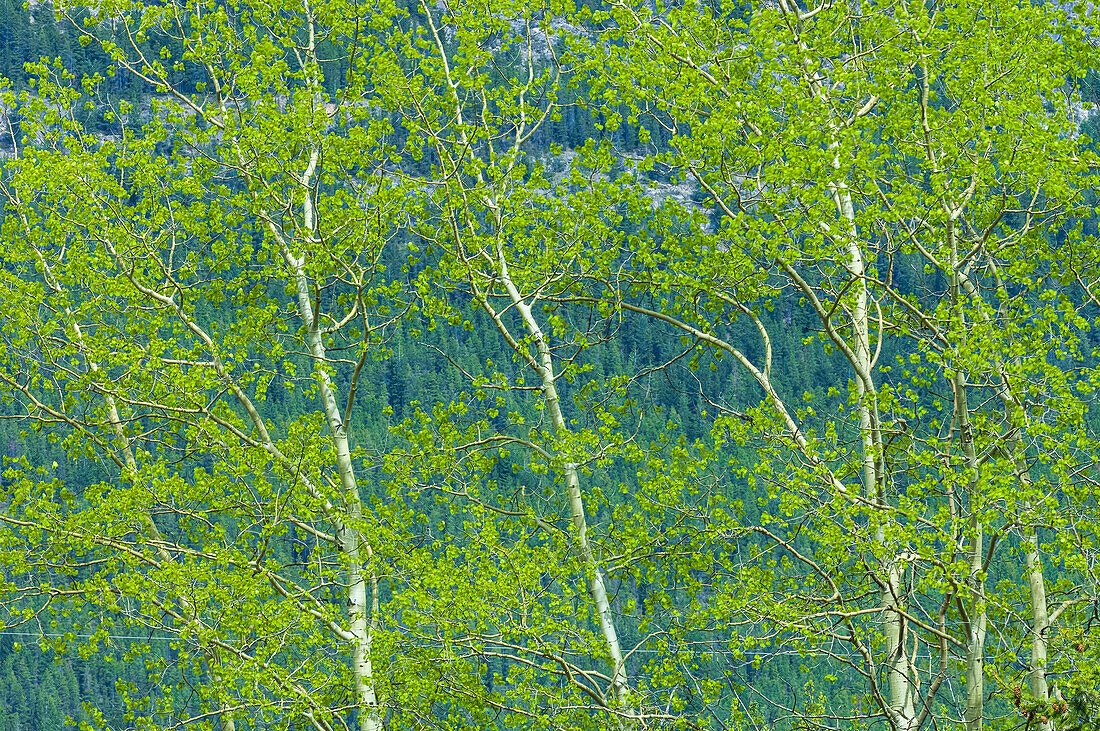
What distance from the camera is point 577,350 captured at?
13766 mm

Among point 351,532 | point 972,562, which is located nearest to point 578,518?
point 351,532

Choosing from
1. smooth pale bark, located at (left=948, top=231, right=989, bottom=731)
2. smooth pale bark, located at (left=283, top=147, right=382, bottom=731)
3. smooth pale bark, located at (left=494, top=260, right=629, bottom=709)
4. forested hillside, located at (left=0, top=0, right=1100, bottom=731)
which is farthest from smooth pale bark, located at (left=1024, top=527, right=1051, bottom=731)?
smooth pale bark, located at (left=283, top=147, right=382, bottom=731)

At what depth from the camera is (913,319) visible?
13023 millimetres

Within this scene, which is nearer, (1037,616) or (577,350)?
(1037,616)

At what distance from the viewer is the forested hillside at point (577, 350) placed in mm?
11539

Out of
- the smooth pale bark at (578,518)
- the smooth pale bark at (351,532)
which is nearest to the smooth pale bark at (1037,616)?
the smooth pale bark at (578,518)

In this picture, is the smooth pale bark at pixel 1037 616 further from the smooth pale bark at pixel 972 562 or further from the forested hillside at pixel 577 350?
the smooth pale bark at pixel 972 562

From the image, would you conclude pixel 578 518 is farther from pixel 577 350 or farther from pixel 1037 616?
pixel 1037 616

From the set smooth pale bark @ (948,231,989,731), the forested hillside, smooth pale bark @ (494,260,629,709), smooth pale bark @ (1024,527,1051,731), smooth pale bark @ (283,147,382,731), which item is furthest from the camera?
smooth pale bark @ (283,147,382,731)

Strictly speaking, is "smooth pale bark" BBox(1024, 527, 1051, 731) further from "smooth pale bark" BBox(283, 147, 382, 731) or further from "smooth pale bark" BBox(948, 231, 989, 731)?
"smooth pale bark" BBox(283, 147, 382, 731)

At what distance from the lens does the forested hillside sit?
37.9ft

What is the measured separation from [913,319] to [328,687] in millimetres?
7337

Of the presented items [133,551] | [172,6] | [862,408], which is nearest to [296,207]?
[172,6]

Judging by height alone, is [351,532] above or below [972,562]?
below
